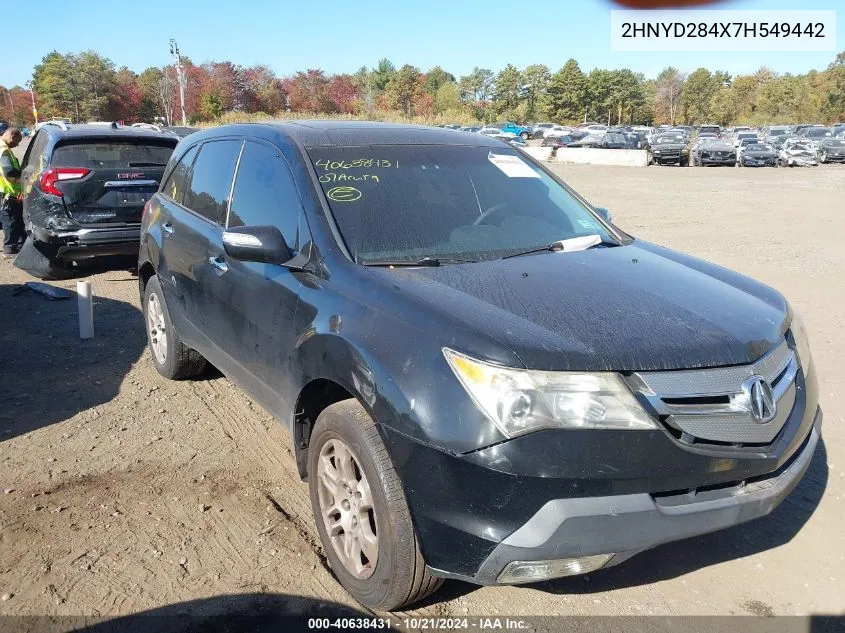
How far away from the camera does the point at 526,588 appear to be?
3.01m

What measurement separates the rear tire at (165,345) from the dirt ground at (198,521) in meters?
0.14

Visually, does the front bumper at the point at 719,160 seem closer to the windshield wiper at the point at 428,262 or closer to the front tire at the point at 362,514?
the windshield wiper at the point at 428,262

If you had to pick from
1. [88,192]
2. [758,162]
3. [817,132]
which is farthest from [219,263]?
[817,132]

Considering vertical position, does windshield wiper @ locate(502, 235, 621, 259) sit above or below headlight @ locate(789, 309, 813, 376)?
above

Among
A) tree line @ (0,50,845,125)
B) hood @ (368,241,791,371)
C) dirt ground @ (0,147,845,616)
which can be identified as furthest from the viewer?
tree line @ (0,50,845,125)

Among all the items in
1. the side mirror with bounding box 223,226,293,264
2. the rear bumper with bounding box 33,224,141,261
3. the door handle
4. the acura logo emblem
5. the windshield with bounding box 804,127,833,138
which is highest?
the windshield with bounding box 804,127,833,138

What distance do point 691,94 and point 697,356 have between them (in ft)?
338

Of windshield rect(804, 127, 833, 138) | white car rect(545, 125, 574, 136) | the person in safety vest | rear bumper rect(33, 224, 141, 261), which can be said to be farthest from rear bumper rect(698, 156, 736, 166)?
rear bumper rect(33, 224, 141, 261)

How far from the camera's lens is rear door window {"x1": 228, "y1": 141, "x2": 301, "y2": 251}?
11.3ft

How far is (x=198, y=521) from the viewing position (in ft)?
11.5

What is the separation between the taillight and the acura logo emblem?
7696 millimetres

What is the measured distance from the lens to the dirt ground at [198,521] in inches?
116

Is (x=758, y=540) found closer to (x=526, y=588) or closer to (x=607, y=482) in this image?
(x=526, y=588)

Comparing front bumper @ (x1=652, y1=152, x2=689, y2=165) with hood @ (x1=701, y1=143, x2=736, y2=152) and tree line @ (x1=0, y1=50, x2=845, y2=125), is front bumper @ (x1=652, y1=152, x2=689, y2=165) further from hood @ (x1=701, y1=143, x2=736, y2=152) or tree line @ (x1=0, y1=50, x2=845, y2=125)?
tree line @ (x1=0, y1=50, x2=845, y2=125)
